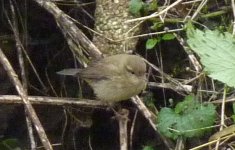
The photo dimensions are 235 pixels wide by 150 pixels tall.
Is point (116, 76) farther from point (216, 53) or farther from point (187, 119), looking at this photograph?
point (216, 53)

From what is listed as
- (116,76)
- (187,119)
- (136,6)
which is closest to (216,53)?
(187,119)

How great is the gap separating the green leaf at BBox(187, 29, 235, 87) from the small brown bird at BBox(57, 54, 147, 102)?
1.47 m

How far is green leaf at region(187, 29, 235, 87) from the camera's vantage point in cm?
281

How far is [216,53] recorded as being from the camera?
9.33 feet

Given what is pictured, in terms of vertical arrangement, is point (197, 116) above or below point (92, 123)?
above

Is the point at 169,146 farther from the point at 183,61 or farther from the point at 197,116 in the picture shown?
the point at 183,61

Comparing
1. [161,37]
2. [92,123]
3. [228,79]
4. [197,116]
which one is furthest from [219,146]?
[92,123]

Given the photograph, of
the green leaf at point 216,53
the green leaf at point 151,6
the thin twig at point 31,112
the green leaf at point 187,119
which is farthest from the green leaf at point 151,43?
the green leaf at point 216,53

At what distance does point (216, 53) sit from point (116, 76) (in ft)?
6.26

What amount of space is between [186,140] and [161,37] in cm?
93

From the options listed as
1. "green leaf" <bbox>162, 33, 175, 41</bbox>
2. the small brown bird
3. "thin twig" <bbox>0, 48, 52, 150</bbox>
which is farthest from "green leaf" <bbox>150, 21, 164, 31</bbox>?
"thin twig" <bbox>0, 48, 52, 150</bbox>

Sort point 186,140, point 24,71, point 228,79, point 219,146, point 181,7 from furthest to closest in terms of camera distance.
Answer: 1. point 24,71
2. point 181,7
3. point 186,140
4. point 219,146
5. point 228,79

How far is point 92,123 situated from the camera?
5102mm

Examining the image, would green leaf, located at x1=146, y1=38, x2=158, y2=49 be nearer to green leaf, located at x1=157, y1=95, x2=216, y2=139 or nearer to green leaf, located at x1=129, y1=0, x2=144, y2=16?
green leaf, located at x1=129, y1=0, x2=144, y2=16
